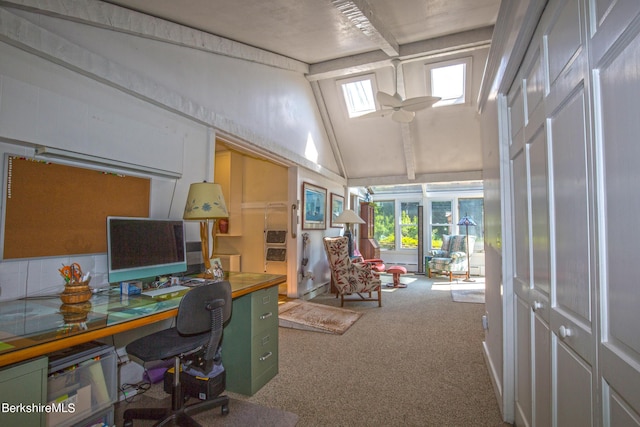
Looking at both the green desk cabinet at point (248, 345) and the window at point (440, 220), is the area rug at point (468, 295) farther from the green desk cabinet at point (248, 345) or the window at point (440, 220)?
the green desk cabinet at point (248, 345)

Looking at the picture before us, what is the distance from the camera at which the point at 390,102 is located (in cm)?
416

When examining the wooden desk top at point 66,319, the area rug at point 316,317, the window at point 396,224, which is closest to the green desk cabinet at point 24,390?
the wooden desk top at point 66,319

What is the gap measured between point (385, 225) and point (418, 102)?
544 cm

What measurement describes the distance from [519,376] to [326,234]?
14.9ft

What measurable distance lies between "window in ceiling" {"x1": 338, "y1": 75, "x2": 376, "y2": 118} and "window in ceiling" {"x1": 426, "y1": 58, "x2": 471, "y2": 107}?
3.24 ft

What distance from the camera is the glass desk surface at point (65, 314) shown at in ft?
3.87

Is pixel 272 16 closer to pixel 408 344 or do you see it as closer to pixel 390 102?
pixel 390 102

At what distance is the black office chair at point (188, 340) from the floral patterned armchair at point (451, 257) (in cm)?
625

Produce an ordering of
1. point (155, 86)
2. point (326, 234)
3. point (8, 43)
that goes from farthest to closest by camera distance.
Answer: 1. point (326, 234)
2. point (155, 86)
3. point (8, 43)

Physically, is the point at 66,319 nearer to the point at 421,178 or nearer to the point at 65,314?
the point at 65,314

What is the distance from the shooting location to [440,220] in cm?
861

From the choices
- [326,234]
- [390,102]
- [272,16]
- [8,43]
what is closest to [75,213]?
[8,43]

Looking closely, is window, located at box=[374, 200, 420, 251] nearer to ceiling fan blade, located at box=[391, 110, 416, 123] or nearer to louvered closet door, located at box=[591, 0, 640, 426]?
ceiling fan blade, located at box=[391, 110, 416, 123]

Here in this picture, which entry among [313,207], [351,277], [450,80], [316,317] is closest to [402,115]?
[450,80]
